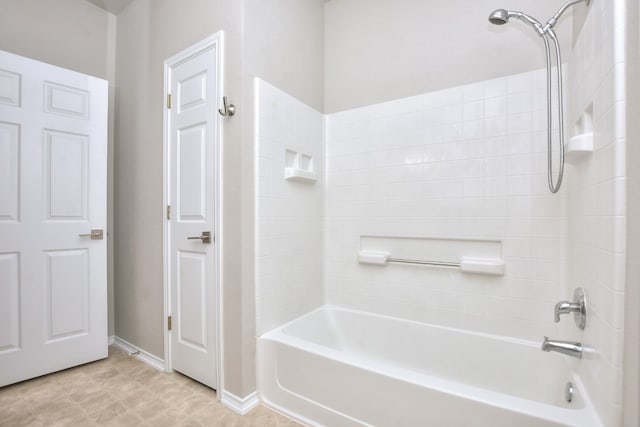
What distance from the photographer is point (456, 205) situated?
6.01ft

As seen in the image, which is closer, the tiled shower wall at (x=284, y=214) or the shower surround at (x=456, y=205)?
the shower surround at (x=456, y=205)

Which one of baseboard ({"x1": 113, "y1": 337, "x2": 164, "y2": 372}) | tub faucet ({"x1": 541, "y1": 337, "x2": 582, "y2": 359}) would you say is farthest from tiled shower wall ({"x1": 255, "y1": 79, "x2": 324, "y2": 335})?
tub faucet ({"x1": 541, "y1": 337, "x2": 582, "y2": 359})

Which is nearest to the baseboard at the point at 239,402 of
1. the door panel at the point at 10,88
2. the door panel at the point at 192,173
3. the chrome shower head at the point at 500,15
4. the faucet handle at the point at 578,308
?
the door panel at the point at 192,173

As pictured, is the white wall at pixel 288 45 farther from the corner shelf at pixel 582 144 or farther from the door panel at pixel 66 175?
the corner shelf at pixel 582 144

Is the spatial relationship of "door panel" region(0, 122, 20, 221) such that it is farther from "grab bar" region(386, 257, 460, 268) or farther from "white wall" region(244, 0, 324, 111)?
"grab bar" region(386, 257, 460, 268)

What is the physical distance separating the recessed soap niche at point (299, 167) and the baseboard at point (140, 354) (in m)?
1.57

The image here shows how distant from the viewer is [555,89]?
5.10ft

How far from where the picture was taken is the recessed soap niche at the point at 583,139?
116 cm

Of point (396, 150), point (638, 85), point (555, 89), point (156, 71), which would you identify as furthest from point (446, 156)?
point (156, 71)

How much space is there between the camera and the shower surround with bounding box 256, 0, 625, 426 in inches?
45.6

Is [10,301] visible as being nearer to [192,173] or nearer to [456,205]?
[192,173]

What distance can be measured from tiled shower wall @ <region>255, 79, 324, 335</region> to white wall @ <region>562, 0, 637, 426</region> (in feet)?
4.82

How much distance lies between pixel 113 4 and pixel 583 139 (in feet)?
10.7

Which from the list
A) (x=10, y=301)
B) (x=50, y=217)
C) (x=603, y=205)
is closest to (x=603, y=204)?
(x=603, y=205)
